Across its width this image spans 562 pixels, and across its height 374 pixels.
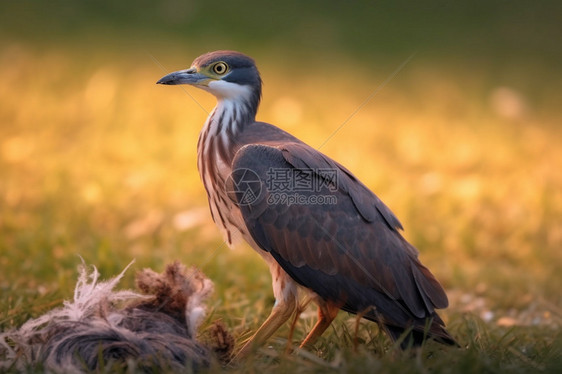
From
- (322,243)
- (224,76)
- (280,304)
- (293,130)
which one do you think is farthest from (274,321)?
(293,130)

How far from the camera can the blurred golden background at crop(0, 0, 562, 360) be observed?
21.3 feet

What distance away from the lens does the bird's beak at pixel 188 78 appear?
16.2 feet

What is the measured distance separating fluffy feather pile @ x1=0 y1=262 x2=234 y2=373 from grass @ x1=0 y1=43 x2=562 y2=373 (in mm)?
435

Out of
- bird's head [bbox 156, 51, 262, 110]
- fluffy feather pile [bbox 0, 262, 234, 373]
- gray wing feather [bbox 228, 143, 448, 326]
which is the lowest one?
fluffy feather pile [bbox 0, 262, 234, 373]

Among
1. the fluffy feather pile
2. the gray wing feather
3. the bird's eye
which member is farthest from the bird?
the bird's eye

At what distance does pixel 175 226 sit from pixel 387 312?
3353 millimetres

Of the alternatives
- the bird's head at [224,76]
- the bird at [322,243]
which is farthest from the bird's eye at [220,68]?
the bird at [322,243]

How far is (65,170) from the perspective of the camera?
843cm

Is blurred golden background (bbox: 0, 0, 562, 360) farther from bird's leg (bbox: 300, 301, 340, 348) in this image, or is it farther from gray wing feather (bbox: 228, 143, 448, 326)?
gray wing feather (bbox: 228, 143, 448, 326)

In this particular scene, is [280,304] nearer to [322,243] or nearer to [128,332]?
[322,243]

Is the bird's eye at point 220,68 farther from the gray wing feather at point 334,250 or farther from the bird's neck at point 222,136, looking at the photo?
the gray wing feather at point 334,250

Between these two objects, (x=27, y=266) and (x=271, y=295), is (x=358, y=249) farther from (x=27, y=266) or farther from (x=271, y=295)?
(x=27, y=266)

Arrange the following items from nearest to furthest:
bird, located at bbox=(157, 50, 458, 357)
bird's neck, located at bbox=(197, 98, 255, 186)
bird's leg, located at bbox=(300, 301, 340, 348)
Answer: bird, located at bbox=(157, 50, 458, 357)
bird's leg, located at bbox=(300, 301, 340, 348)
bird's neck, located at bbox=(197, 98, 255, 186)

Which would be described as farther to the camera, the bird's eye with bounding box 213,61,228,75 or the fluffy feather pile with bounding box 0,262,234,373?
the bird's eye with bounding box 213,61,228,75
